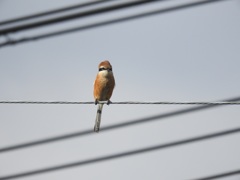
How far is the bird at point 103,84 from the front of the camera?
27.5ft

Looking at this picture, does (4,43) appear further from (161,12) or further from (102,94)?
(102,94)

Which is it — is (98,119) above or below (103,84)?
below

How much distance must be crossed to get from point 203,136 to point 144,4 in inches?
86.6

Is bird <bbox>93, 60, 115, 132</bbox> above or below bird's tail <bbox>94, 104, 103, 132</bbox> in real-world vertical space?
above

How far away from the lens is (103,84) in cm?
837

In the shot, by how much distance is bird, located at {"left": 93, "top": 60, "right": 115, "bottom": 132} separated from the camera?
8.38 m

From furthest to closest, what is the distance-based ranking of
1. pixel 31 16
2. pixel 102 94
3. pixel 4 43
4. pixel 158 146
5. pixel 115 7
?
pixel 102 94, pixel 158 146, pixel 4 43, pixel 31 16, pixel 115 7

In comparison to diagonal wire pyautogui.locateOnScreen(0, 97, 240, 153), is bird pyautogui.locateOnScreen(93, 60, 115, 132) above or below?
above

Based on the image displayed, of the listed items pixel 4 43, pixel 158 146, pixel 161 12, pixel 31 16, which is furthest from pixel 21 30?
pixel 158 146

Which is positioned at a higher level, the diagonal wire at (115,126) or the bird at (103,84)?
the bird at (103,84)

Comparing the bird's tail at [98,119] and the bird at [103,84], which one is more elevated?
the bird at [103,84]

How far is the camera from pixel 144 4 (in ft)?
17.2

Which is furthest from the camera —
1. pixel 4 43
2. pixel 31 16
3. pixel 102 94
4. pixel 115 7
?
pixel 102 94

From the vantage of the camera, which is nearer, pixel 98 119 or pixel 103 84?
pixel 103 84
